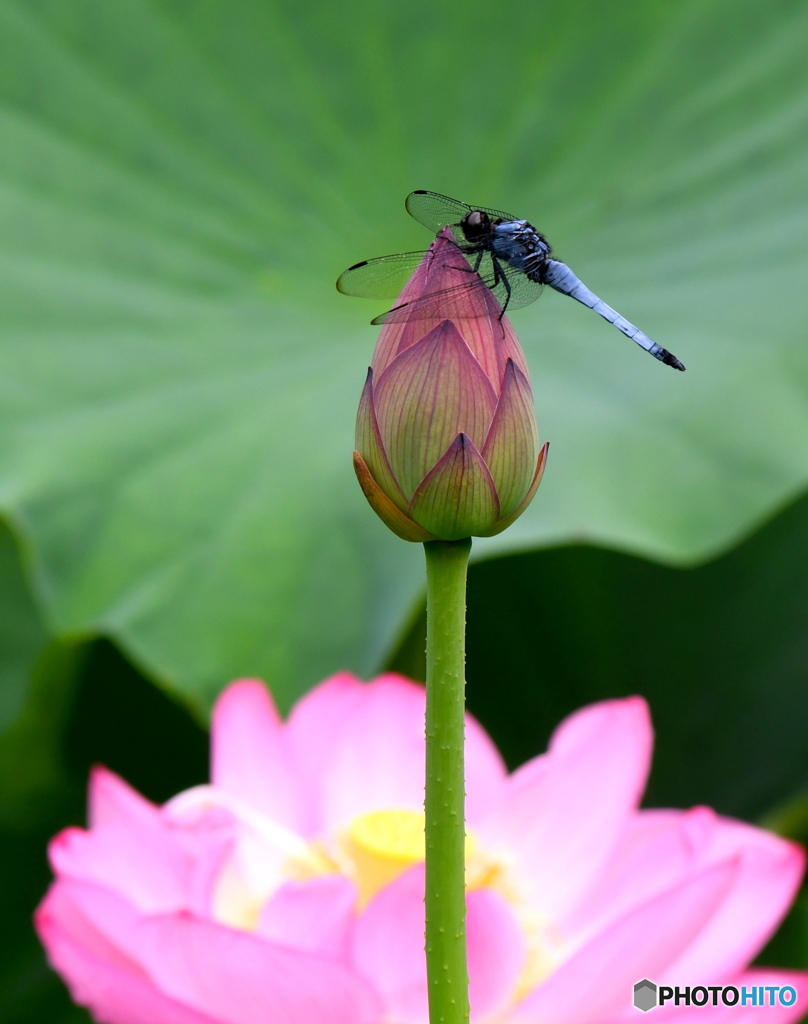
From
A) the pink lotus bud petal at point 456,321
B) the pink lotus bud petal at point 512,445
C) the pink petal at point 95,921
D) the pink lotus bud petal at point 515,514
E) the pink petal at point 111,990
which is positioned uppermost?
the pink lotus bud petal at point 456,321

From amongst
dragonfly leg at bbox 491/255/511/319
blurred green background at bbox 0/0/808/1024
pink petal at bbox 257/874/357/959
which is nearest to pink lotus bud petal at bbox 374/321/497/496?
dragonfly leg at bbox 491/255/511/319

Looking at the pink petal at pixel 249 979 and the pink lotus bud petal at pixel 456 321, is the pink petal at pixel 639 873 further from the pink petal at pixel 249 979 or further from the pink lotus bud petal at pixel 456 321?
the pink lotus bud petal at pixel 456 321

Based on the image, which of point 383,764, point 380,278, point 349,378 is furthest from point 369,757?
point 349,378

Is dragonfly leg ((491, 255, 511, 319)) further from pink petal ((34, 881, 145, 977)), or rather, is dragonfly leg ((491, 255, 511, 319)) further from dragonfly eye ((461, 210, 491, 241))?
pink petal ((34, 881, 145, 977))

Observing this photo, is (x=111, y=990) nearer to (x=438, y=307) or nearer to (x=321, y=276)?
(x=438, y=307)

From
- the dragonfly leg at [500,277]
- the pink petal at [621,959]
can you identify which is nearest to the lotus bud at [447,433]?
the dragonfly leg at [500,277]
